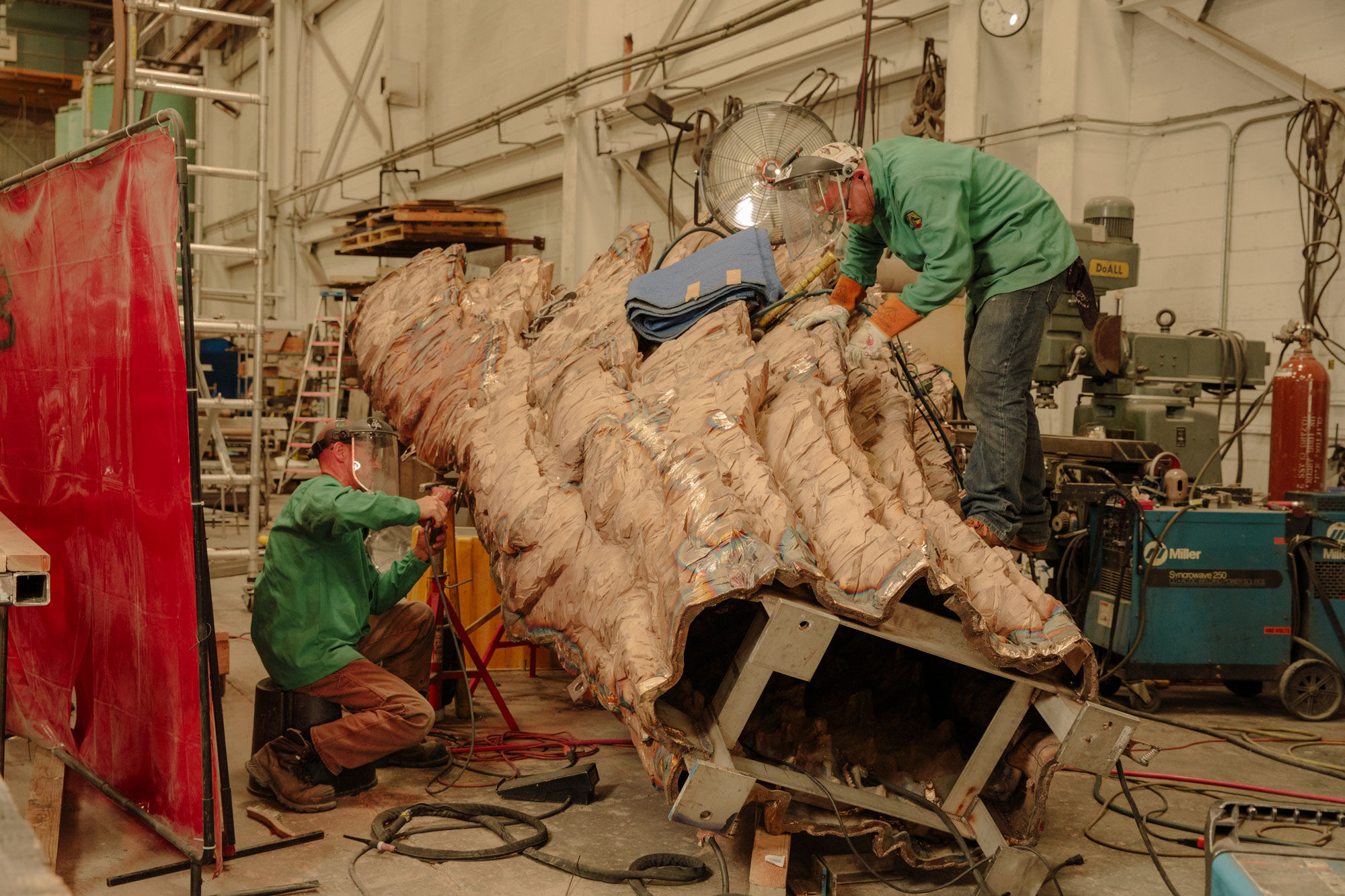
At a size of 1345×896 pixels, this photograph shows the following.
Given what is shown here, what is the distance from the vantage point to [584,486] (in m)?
3.54

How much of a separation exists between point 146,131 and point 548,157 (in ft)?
29.4

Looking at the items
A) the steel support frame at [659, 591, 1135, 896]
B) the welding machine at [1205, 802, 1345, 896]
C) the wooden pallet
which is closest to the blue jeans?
the steel support frame at [659, 591, 1135, 896]

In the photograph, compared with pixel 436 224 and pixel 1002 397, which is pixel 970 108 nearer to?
pixel 1002 397

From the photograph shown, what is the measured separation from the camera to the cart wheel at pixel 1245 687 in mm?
5219

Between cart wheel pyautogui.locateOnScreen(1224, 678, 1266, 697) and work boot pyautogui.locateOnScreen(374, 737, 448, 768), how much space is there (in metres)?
3.69

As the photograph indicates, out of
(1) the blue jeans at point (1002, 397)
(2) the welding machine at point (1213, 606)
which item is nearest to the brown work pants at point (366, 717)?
(1) the blue jeans at point (1002, 397)

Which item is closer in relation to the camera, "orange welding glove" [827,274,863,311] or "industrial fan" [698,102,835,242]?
"orange welding glove" [827,274,863,311]

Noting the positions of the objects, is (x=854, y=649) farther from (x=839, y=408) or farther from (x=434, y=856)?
(x=434, y=856)

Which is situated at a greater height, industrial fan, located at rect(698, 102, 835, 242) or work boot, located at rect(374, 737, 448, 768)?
industrial fan, located at rect(698, 102, 835, 242)

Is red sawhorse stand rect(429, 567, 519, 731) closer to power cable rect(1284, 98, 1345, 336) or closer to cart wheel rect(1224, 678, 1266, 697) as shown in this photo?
cart wheel rect(1224, 678, 1266, 697)

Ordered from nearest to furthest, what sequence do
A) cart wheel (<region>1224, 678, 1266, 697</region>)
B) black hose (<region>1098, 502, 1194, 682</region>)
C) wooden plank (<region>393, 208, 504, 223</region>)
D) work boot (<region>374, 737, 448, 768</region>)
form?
work boot (<region>374, 737, 448, 768</region>) < black hose (<region>1098, 502, 1194, 682</region>) < cart wheel (<region>1224, 678, 1266, 697</region>) < wooden plank (<region>393, 208, 504, 223</region>)

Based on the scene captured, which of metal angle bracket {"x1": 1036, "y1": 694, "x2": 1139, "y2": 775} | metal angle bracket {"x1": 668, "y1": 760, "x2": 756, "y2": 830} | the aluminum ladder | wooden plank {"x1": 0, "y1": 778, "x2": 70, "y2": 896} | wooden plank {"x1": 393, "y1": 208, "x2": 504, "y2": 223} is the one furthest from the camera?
the aluminum ladder

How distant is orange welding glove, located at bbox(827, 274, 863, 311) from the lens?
14.1 ft

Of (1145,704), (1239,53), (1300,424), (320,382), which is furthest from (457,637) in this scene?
(320,382)
